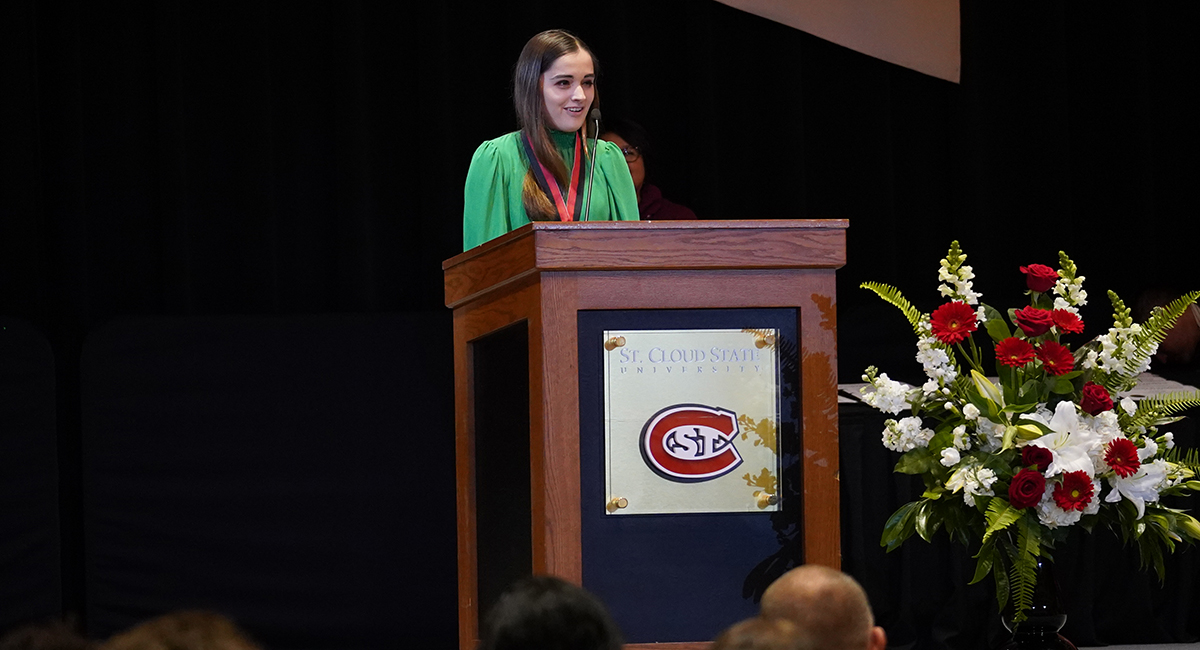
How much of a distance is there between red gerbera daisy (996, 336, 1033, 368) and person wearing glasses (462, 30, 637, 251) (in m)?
0.81

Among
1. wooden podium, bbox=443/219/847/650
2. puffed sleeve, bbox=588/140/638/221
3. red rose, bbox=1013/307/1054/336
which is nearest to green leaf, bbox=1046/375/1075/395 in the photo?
red rose, bbox=1013/307/1054/336

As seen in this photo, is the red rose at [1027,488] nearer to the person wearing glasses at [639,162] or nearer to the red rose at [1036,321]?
the red rose at [1036,321]

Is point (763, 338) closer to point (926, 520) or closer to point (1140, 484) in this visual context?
point (926, 520)

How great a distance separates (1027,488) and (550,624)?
1.59 metres

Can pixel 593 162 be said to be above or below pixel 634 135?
below

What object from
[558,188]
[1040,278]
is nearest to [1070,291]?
[1040,278]

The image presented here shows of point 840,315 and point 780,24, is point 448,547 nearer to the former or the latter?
point 840,315

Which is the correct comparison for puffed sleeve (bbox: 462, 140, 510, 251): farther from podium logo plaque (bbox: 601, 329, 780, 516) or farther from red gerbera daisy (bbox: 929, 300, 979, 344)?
red gerbera daisy (bbox: 929, 300, 979, 344)

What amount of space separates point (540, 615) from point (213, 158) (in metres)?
4.00

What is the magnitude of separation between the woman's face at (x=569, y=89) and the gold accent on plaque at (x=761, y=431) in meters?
0.77

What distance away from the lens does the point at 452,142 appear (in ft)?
17.0

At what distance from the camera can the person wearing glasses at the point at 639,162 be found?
448 cm

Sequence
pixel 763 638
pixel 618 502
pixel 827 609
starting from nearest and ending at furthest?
pixel 763 638, pixel 827 609, pixel 618 502

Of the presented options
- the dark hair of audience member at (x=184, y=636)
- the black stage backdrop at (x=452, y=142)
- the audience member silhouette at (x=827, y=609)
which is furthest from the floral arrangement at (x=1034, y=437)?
the dark hair of audience member at (x=184, y=636)
